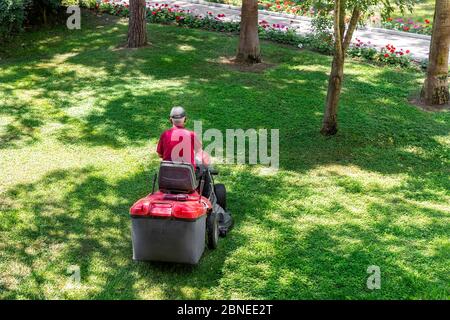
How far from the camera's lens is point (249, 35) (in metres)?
15.7

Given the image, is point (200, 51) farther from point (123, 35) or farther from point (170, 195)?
point (170, 195)

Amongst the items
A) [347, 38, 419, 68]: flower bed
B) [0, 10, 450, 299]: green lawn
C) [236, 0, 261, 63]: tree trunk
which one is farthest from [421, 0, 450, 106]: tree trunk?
[236, 0, 261, 63]: tree trunk

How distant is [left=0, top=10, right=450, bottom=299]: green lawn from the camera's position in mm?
7141

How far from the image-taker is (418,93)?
557 inches

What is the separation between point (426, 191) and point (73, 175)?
233 inches

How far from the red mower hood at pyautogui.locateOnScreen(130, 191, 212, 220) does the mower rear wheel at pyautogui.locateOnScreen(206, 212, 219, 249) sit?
0.32 metres

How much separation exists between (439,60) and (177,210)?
8.79m

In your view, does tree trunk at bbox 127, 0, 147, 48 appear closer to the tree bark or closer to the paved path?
the paved path

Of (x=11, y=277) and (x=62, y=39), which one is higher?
(x=62, y=39)

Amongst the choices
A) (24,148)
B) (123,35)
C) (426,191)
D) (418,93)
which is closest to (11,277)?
(24,148)

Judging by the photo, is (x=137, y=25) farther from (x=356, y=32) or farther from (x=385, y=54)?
(x=356, y=32)

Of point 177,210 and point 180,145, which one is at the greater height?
point 180,145

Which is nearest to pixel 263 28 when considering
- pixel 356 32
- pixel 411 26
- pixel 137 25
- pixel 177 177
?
pixel 356 32

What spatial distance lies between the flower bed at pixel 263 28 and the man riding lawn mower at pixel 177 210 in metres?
8.97
